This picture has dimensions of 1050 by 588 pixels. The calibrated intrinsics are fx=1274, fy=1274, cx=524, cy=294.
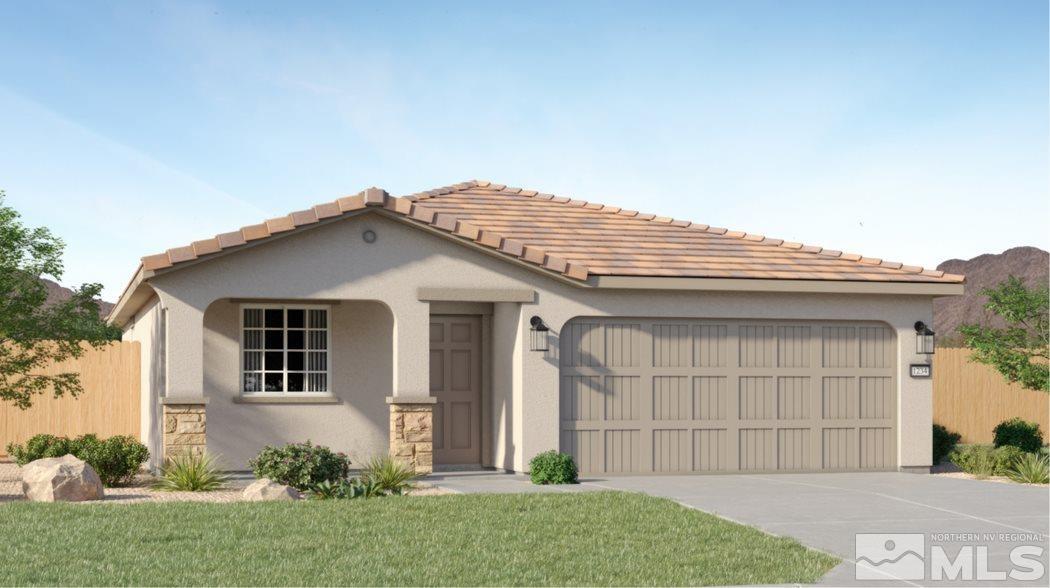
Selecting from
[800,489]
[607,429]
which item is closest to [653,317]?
[607,429]

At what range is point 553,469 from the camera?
16.2 m

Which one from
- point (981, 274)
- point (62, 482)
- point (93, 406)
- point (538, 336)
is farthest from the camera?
point (981, 274)

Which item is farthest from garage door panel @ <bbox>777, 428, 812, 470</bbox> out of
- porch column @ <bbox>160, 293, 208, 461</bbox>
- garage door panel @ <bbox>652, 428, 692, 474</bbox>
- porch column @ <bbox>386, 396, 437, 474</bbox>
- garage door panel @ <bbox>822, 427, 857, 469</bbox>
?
porch column @ <bbox>160, 293, 208, 461</bbox>

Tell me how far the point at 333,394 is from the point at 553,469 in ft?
12.3

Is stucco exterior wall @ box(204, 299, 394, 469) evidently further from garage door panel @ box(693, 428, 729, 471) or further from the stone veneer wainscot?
garage door panel @ box(693, 428, 729, 471)

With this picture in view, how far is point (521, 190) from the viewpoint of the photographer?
22.0m

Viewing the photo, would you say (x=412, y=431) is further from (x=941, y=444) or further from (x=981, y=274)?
(x=981, y=274)

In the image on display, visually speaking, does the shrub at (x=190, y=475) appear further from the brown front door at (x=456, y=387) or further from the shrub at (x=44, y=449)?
the brown front door at (x=456, y=387)

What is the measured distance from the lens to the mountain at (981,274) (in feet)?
289

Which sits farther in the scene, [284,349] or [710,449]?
[710,449]

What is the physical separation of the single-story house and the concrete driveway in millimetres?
793

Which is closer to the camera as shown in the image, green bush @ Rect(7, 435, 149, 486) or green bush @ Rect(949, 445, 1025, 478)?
green bush @ Rect(7, 435, 149, 486)

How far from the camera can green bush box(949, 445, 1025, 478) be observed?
18047 millimetres

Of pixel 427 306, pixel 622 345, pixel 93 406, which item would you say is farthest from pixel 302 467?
pixel 93 406
